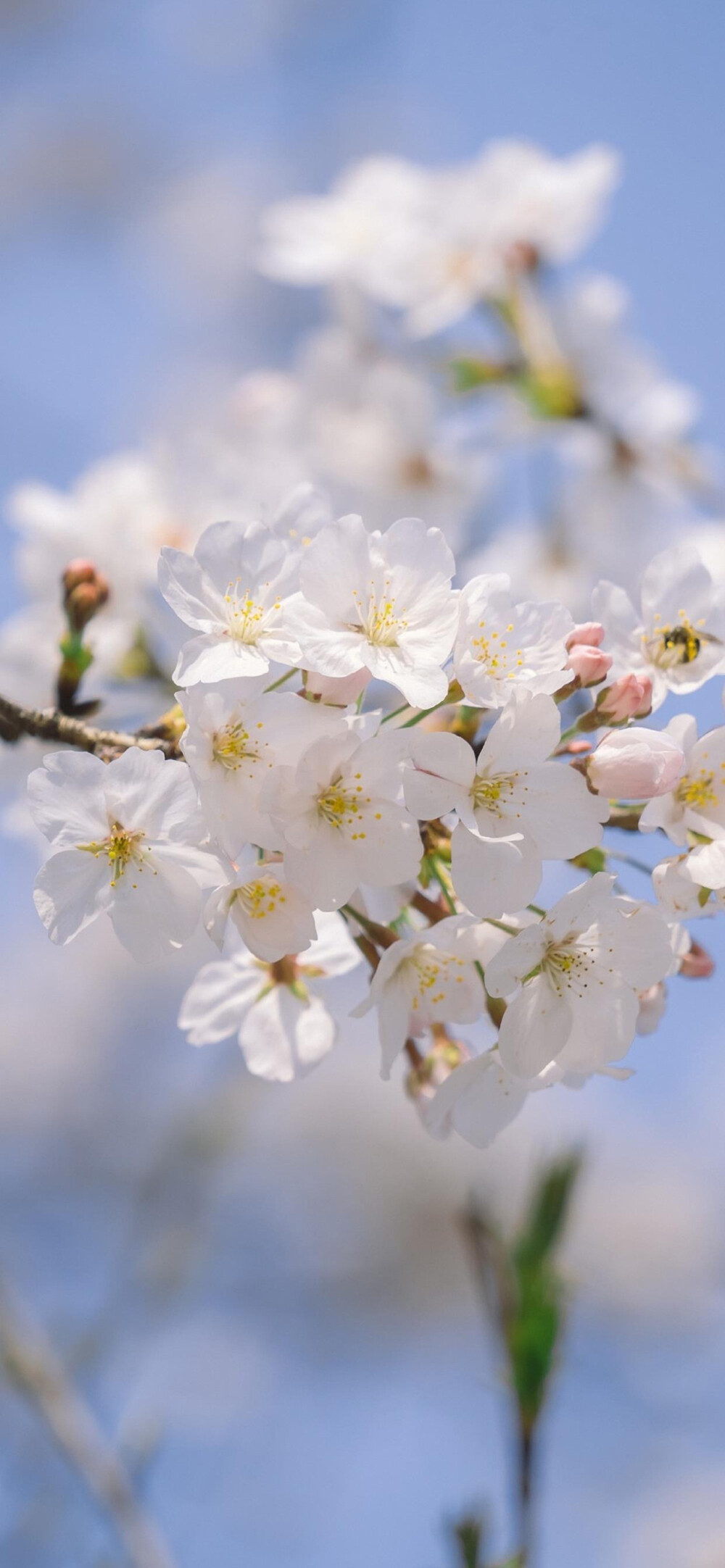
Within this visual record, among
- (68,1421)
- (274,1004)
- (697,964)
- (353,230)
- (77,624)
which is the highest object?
(353,230)

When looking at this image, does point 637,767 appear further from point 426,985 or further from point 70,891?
point 70,891

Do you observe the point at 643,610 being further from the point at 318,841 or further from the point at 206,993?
the point at 206,993

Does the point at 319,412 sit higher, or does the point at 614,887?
the point at 319,412

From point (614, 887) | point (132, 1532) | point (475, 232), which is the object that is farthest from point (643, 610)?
point (475, 232)

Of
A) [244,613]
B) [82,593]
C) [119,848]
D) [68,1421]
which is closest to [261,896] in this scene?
[119,848]

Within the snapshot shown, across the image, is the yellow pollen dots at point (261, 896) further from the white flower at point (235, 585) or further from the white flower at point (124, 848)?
the white flower at point (235, 585)

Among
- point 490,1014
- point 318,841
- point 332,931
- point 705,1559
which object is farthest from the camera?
point 705,1559

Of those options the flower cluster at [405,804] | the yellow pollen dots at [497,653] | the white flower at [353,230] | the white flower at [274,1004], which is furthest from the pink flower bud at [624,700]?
the white flower at [353,230]

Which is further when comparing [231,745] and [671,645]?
[671,645]
